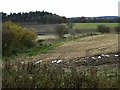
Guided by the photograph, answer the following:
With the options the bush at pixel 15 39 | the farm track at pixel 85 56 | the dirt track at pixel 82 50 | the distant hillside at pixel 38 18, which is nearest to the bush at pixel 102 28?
the distant hillside at pixel 38 18

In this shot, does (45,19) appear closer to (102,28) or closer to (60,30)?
(102,28)

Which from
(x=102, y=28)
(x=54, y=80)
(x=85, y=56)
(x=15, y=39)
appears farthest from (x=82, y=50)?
(x=102, y=28)

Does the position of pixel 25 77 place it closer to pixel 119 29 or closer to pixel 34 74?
pixel 34 74

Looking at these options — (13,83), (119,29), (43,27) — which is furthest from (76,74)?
(43,27)

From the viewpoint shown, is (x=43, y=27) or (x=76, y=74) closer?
(x=76, y=74)

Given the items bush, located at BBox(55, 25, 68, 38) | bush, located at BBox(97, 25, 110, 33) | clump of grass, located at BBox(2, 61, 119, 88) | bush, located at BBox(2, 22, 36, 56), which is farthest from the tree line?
clump of grass, located at BBox(2, 61, 119, 88)

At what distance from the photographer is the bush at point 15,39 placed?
31.0m

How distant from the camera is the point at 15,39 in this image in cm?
3516

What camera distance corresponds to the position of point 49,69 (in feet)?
24.3

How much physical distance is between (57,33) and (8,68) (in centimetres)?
5200

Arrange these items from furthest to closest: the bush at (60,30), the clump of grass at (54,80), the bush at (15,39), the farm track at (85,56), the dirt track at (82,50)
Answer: the bush at (60,30) < the bush at (15,39) < the dirt track at (82,50) < the farm track at (85,56) < the clump of grass at (54,80)

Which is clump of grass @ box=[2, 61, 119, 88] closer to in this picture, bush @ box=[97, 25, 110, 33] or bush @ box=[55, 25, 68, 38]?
bush @ box=[55, 25, 68, 38]

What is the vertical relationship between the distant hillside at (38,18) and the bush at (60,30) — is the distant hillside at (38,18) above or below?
above

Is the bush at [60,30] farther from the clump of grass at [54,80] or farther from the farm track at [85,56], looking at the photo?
the clump of grass at [54,80]
